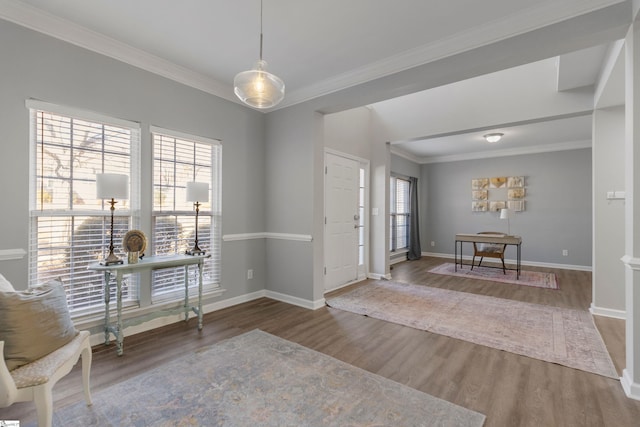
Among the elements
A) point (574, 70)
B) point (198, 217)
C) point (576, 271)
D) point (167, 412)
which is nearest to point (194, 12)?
point (198, 217)

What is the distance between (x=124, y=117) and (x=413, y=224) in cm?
669

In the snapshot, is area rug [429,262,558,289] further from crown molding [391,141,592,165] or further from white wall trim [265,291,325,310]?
white wall trim [265,291,325,310]

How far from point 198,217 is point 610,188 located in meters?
4.85

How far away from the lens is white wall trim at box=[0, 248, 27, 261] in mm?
2209

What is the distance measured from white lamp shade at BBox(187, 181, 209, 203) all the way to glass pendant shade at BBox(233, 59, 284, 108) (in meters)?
1.40

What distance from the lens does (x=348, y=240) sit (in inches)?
195

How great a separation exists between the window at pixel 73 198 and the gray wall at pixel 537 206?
7.41 meters

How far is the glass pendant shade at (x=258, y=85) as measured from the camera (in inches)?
75.2

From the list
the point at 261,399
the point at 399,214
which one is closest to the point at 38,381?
the point at 261,399

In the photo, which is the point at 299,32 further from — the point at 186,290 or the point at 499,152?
the point at 499,152

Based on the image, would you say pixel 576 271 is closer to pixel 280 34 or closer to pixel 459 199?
pixel 459 199

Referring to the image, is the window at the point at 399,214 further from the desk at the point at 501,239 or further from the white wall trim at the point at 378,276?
the white wall trim at the point at 378,276

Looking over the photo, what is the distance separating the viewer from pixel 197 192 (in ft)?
10.2

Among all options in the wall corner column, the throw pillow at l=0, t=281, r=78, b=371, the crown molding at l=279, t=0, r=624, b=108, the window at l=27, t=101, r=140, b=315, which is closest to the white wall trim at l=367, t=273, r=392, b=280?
the crown molding at l=279, t=0, r=624, b=108
